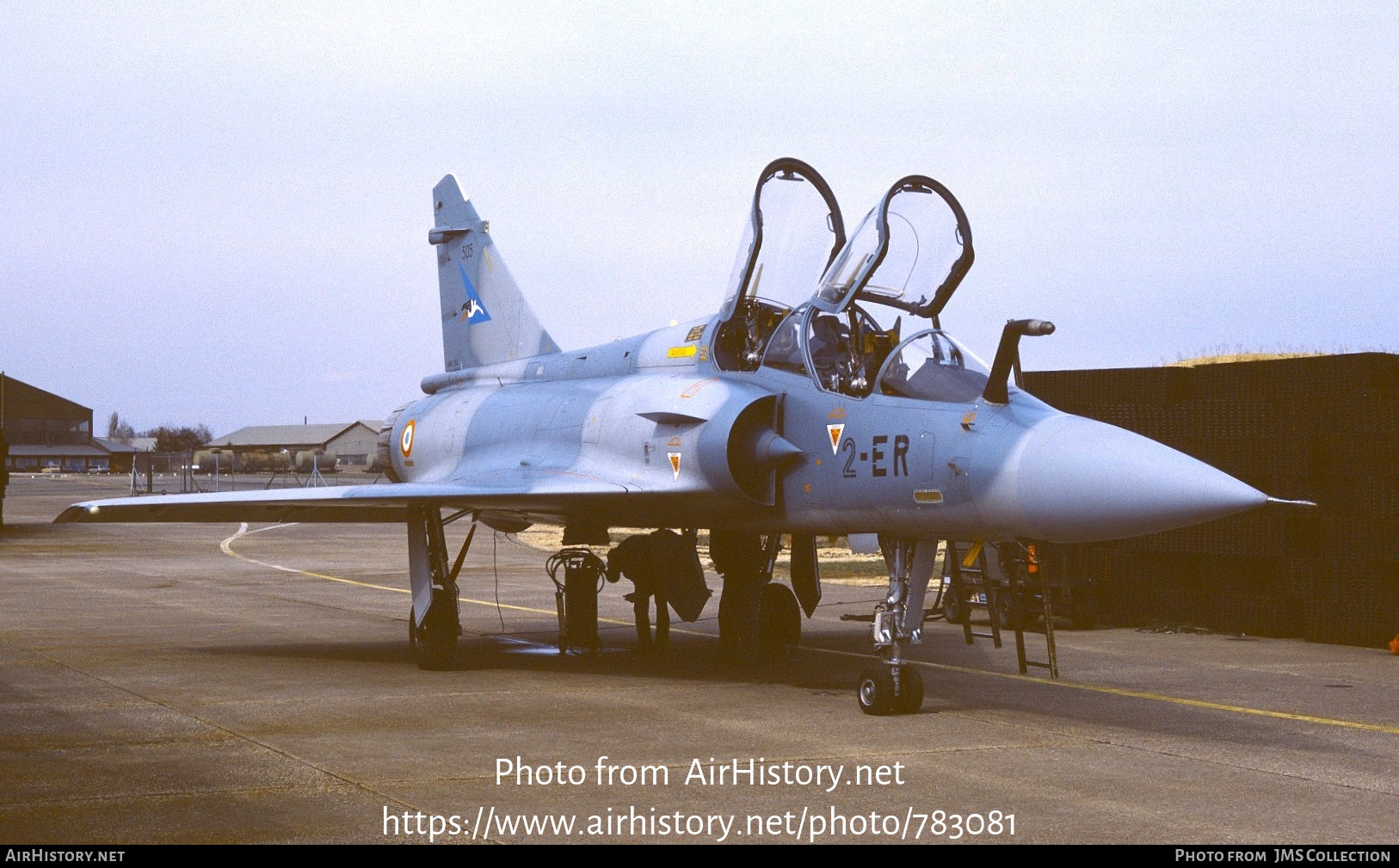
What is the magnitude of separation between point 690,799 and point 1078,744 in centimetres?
289

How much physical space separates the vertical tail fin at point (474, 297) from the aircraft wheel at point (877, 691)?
7553mm

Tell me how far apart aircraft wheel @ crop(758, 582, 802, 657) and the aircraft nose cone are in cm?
484

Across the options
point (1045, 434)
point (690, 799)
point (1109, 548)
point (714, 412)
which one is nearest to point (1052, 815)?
point (690, 799)

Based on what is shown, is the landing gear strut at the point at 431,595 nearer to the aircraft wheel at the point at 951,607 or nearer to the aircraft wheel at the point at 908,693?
the aircraft wheel at the point at 908,693

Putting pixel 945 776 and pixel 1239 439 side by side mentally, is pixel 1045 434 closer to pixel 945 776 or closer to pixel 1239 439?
pixel 945 776

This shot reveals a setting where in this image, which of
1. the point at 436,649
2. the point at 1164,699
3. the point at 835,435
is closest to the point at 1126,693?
the point at 1164,699

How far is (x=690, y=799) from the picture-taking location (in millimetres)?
7055

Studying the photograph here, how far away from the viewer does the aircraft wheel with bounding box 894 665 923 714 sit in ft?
32.1

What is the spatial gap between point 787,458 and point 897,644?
1.74 m

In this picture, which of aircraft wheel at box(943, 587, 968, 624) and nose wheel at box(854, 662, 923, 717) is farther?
aircraft wheel at box(943, 587, 968, 624)

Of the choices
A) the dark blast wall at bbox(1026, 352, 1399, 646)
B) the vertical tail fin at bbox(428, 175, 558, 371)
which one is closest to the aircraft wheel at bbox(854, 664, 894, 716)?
the dark blast wall at bbox(1026, 352, 1399, 646)

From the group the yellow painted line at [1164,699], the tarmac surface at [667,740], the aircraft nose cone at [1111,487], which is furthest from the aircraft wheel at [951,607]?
the aircraft nose cone at [1111,487]

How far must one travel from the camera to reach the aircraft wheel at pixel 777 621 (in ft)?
43.9

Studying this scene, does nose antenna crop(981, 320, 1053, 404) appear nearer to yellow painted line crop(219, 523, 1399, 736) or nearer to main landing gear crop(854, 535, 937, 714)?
main landing gear crop(854, 535, 937, 714)
